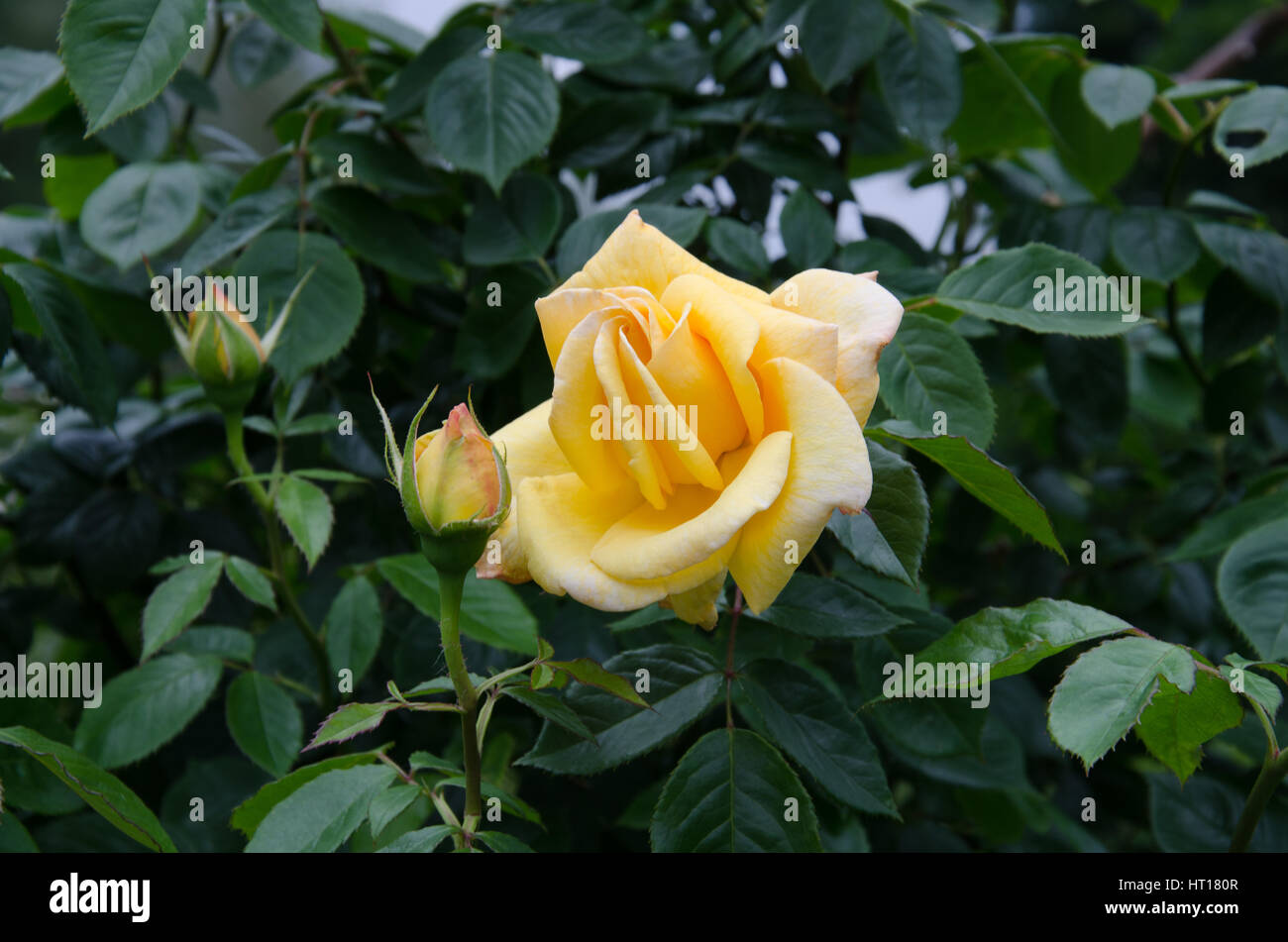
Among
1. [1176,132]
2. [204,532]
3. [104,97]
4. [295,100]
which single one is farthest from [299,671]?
[1176,132]

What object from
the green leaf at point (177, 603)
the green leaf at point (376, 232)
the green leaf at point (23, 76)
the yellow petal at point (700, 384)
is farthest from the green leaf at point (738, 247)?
the green leaf at point (23, 76)

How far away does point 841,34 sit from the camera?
87 centimetres

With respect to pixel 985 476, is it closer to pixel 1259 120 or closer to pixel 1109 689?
pixel 1109 689

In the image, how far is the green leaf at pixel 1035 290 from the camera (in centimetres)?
60

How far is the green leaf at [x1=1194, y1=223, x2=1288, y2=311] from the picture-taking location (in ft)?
2.93

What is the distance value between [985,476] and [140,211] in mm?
816

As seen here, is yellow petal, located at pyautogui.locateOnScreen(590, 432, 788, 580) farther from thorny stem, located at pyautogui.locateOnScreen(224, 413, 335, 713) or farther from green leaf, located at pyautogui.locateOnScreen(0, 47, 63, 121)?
green leaf, located at pyautogui.locateOnScreen(0, 47, 63, 121)

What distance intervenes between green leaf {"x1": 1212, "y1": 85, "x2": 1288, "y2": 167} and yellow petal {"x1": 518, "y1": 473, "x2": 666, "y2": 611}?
66cm

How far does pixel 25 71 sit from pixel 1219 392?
1.32 meters

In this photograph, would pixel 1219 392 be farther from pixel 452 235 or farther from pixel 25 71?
pixel 25 71

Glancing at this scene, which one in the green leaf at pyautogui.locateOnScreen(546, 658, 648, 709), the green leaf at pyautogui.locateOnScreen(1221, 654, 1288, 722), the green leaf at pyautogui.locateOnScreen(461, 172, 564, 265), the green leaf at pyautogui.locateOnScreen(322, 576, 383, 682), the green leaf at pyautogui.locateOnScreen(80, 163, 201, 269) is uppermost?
the green leaf at pyautogui.locateOnScreen(80, 163, 201, 269)

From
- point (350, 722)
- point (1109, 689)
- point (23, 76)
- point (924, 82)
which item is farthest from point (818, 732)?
point (23, 76)

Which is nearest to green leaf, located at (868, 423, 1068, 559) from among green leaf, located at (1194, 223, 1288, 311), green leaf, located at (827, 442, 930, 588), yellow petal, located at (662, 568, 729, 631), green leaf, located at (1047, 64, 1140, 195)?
green leaf, located at (827, 442, 930, 588)
